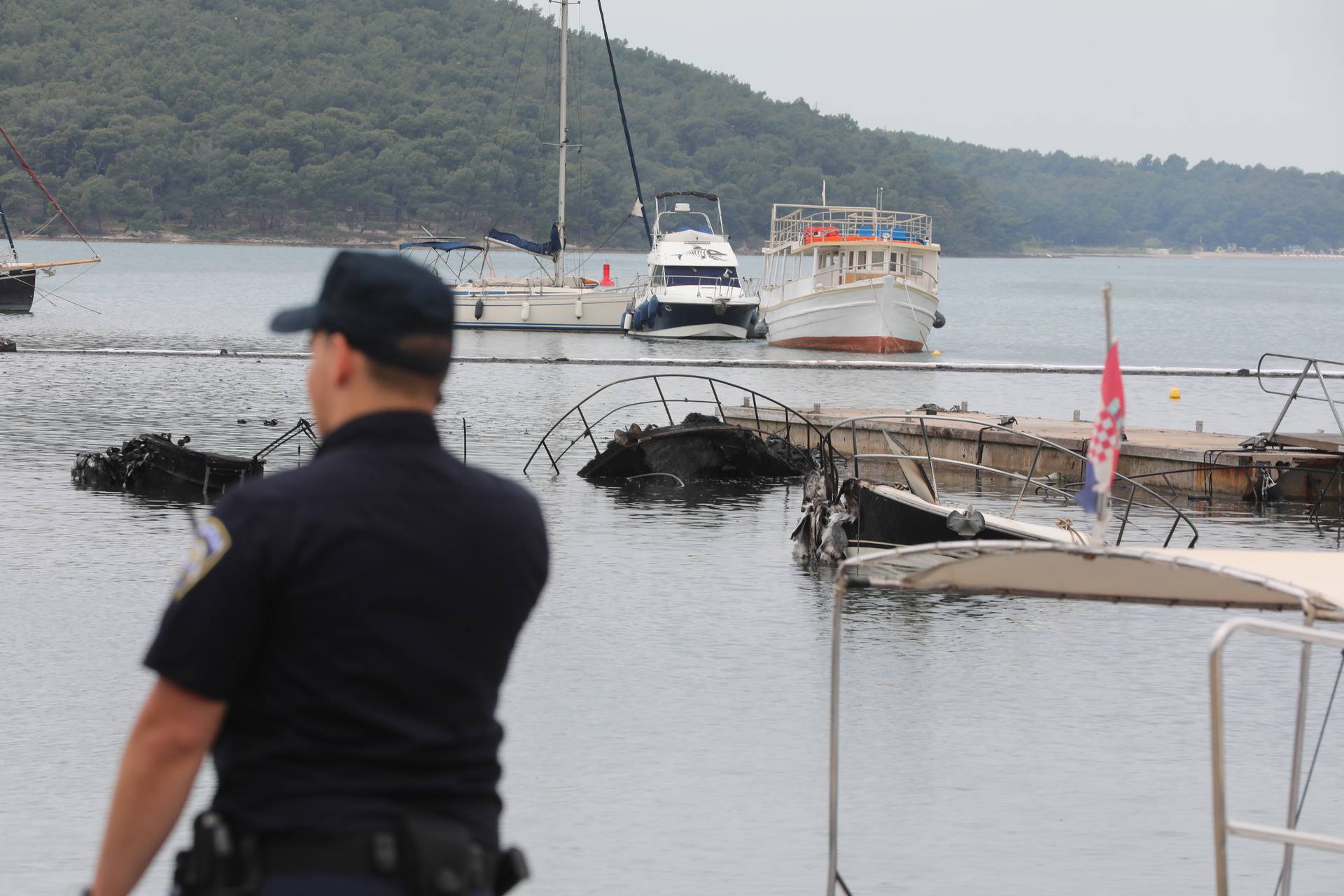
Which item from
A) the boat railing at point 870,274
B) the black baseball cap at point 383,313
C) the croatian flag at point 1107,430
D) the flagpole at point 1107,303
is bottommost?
the croatian flag at point 1107,430

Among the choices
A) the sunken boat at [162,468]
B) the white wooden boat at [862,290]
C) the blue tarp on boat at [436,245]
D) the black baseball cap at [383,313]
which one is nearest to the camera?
the black baseball cap at [383,313]

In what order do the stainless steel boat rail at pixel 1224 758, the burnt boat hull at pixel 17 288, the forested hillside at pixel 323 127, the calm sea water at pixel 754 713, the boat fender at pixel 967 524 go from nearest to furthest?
the stainless steel boat rail at pixel 1224 758
the calm sea water at pixel 754 713
the boat fender at pixel 967 524
the burnt boat hull at pixel 17 288
the forested hillside at pixel 323 127

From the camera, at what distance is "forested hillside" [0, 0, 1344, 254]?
155625mm

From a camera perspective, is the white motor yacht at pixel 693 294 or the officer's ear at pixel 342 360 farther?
the white motor yacht at pixel 693 294

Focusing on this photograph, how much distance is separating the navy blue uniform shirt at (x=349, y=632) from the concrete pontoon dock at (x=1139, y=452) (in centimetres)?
1786

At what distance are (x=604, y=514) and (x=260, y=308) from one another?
66641 millimetres

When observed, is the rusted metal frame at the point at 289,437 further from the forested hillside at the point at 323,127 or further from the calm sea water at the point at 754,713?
the forested hillside at the point at 323,127

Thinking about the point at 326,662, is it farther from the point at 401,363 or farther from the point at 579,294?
the point at 579,294

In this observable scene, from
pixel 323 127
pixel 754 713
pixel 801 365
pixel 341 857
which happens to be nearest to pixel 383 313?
pixel 341 857

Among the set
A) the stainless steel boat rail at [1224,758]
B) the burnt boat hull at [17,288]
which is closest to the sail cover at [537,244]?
the burnt boat hull at [17,288]

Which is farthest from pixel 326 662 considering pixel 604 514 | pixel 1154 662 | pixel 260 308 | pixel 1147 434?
pixel 260 308

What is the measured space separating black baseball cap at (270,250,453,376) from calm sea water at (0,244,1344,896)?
0.39 metres

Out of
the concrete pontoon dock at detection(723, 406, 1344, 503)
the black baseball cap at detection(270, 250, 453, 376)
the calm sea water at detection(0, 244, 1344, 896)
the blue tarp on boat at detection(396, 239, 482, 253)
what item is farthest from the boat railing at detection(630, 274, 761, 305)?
the black baseball cap at detection(270, 250, 453, 376)

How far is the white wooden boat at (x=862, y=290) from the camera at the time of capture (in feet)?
175
